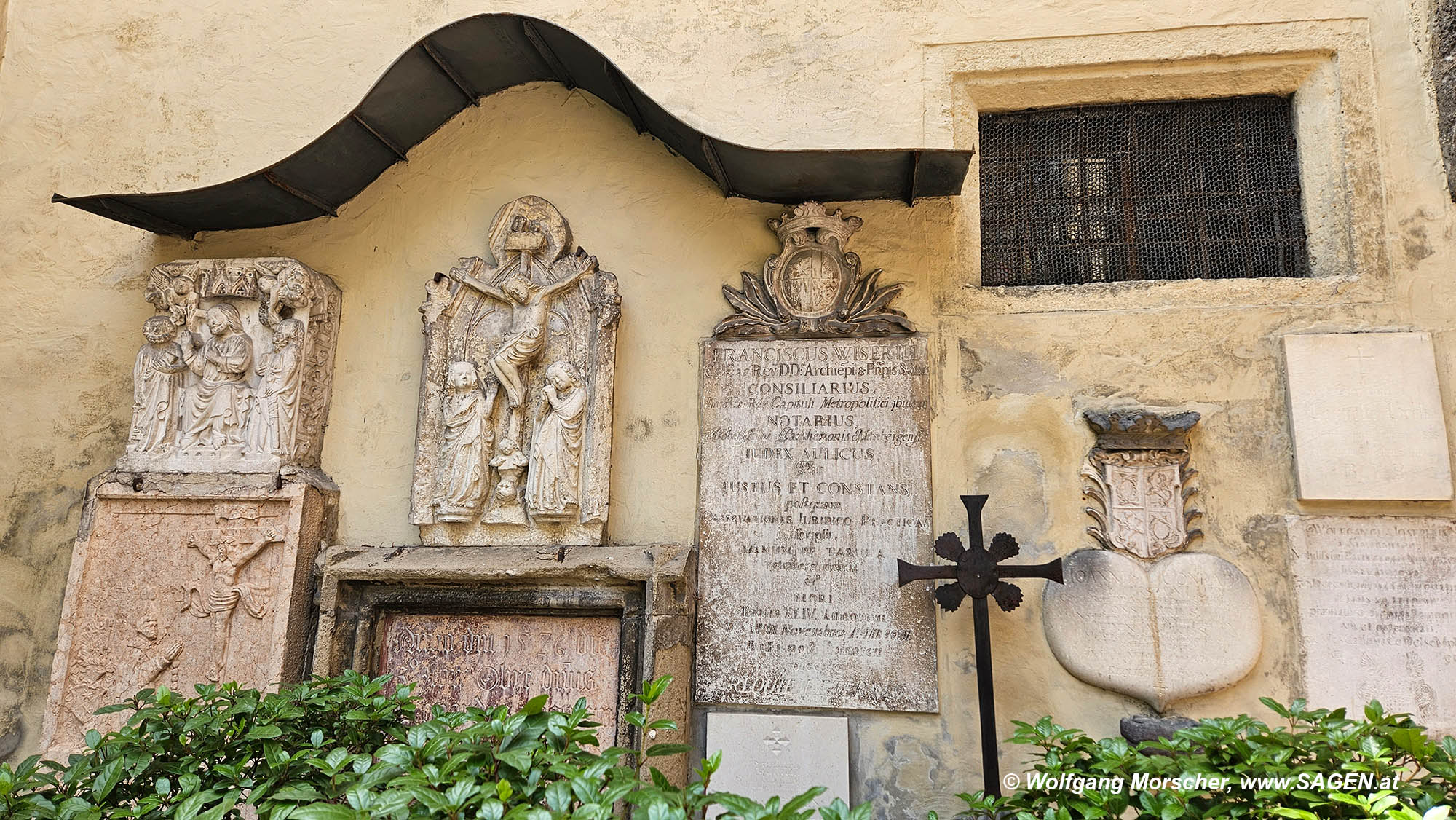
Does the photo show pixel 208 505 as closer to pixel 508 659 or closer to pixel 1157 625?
pixel 508 659

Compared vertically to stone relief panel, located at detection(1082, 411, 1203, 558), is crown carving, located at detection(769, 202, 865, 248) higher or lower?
higher

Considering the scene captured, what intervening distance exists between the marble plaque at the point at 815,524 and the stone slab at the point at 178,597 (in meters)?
1.68

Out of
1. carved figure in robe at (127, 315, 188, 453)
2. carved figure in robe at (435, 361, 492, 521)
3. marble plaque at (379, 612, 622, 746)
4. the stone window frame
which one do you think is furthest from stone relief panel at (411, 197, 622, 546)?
the stone window frame

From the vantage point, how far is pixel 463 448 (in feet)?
11.7

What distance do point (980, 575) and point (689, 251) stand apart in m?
1.84

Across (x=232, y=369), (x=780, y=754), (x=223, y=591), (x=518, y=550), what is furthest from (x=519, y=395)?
(x=780, y=754)

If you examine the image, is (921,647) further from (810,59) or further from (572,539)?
(810,59)

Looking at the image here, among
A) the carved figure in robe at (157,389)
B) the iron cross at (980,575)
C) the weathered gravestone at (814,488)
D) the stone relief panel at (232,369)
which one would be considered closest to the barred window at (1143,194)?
the weathered gravestone at (814,488)

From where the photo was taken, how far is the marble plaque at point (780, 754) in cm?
321

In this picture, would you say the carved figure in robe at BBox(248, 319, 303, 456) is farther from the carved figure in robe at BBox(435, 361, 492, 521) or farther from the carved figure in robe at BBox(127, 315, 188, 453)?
the carved figure in robe at BBox(435, 361, 492, 521)

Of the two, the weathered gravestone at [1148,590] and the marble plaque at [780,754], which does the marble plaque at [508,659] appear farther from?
the weathered gravestone at [1148,590]

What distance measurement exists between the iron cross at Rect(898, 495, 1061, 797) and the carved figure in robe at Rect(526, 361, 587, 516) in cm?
136

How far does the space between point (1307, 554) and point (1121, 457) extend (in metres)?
0.74

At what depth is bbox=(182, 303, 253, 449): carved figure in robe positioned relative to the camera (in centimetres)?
369
